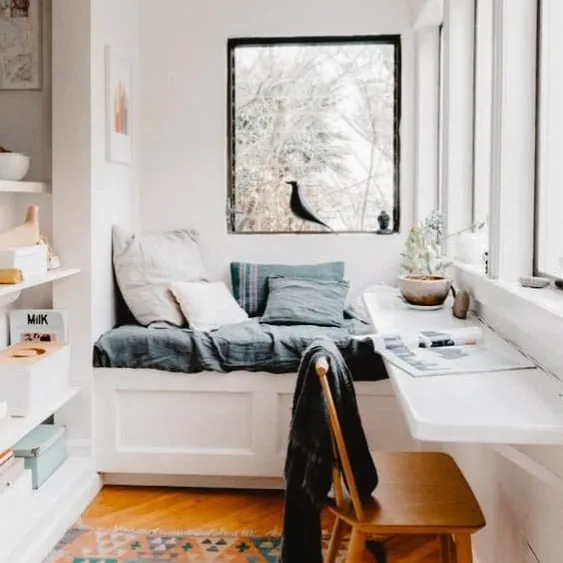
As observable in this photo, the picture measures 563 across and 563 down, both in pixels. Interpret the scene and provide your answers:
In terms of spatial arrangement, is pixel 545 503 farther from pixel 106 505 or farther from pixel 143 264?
pixel 143 264

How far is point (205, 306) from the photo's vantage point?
11.0 feet

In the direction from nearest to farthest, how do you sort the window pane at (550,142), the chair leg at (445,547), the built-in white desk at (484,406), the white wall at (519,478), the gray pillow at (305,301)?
the built-in white desk at (484,406) < the white wall at (519,478) < the chair leg at (445,547) < the window pane at (550,142) < the gray pillow at (305,301)

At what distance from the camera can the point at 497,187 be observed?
89.4 inches

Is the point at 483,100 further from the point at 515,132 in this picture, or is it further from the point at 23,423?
the point at 23,423

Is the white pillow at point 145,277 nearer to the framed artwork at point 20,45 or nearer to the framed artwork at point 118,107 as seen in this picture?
the framed artwork at point 118,107

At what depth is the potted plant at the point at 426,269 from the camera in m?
2.66

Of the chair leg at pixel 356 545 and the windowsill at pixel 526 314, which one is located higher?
the windowsill at pixel 526 314

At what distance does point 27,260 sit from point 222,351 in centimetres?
88

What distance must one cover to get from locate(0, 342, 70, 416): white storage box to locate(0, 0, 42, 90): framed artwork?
Answer: 43.5 inches

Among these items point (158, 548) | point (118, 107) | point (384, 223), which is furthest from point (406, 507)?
point (118, 107)

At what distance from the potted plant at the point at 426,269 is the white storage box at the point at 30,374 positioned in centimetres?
137

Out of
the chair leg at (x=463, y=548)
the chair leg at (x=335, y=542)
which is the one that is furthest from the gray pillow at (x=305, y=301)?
the chair leg at (x=463, y=548)

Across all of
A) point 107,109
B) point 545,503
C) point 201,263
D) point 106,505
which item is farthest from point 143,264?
point 545,503

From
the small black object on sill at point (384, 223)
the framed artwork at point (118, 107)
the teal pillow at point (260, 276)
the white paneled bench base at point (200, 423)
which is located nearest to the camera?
the white paneled bench base at point (200, 423)
